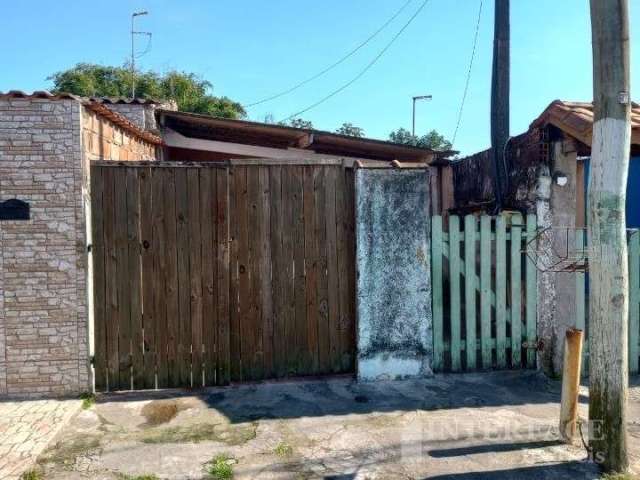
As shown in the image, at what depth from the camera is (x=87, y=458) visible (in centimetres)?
360

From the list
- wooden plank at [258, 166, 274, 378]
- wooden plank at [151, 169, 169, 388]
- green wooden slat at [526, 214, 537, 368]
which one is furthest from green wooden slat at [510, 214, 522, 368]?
wooden plank at [151, 169, 169, 388]

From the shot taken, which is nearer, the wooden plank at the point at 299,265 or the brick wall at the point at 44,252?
the brick wall at the point at 44,252

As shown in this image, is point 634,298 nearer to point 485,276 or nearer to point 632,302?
point 632,302

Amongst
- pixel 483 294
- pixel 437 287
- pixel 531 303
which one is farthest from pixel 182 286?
pixel 531 303

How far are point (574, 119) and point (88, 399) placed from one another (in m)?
5.29

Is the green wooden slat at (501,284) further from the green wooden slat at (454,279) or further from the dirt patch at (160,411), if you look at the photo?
the dirt patch at (160,411)

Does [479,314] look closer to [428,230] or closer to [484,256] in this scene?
[484,256]

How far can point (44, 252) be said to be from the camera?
15.3 ft

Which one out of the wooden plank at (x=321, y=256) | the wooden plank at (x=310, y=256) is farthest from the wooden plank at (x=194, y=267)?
the wooden plank at (x=321, y=256)

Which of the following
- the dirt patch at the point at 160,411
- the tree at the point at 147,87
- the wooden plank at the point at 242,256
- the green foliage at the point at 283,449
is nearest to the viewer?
the green foliage at the point at 283,449

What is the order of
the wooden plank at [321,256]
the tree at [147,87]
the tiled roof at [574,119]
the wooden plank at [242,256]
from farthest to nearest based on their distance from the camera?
the tree at [147,87]
the wooden plank at [321,256]
the wooden plank at [242,256]
the tiled roof at [574,119]

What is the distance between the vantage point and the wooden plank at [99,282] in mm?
4848

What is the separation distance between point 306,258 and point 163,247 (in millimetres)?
1413

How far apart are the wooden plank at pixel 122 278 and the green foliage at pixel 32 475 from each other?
1.52 m
